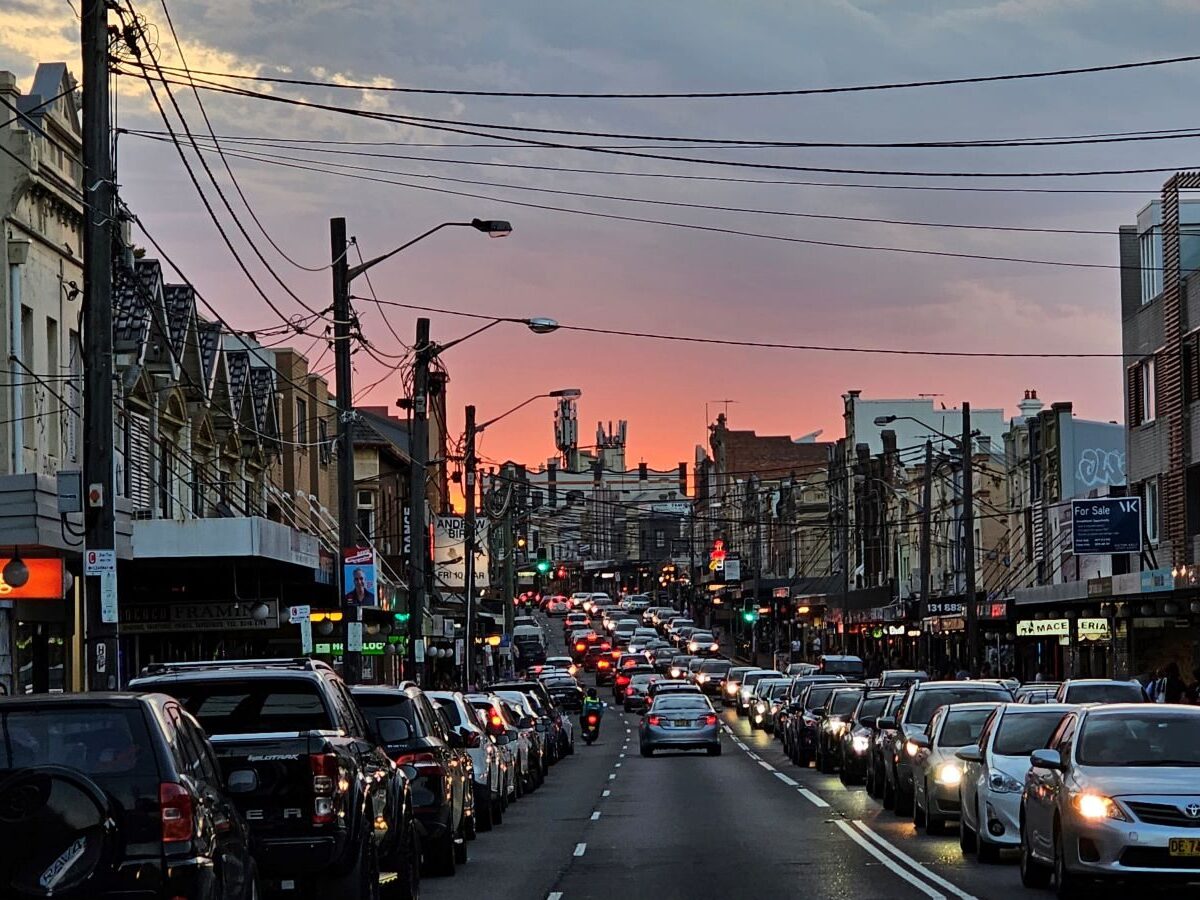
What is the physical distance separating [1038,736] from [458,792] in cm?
589

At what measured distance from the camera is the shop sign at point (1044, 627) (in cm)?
5775

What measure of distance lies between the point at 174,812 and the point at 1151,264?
166 ft

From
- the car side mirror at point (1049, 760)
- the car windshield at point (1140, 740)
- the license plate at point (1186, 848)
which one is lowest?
the license plate at point (1186, 848)

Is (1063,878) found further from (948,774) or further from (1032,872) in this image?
(948,774)

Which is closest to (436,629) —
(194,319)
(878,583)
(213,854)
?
(194,319)

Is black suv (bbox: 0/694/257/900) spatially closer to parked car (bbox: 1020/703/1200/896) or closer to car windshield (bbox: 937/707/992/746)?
parked car (bbox: 1020/703/1200/896)

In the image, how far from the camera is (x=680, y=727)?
48.3m

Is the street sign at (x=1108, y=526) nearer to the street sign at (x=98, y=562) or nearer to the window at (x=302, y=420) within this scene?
the window at (x=302, y=420)

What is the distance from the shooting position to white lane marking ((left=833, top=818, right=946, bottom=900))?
17844mm

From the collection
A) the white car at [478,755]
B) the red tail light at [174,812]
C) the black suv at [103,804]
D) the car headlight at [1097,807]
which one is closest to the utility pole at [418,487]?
the white car at [478,755]

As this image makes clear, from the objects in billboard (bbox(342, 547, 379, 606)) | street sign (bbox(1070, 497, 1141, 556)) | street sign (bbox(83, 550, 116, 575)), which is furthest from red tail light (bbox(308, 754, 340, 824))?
street sign (bbox(1070, 497, 1141, 556))

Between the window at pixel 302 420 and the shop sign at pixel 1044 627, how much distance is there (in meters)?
→ 21.1

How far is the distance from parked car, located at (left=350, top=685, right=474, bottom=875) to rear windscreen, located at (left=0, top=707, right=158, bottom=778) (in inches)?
329

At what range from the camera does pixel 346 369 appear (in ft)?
109
